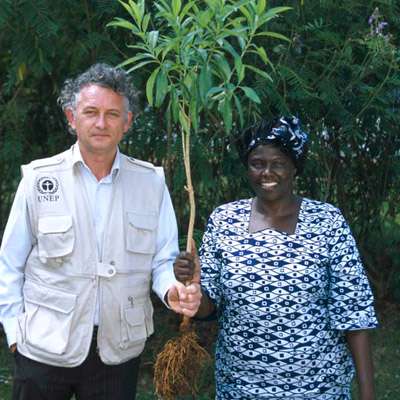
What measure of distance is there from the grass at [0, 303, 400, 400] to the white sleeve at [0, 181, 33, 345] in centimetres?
210

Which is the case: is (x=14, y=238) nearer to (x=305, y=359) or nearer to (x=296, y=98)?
(x=305, y=359)

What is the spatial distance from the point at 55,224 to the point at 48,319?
0.35 metres

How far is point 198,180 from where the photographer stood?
17.5 ft

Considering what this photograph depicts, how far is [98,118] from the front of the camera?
3.17 m

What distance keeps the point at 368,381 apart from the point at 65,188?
1.33m

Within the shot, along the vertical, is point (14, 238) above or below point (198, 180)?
below

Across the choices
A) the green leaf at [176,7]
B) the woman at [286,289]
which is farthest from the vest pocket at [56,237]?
the green leaf at [176,7]

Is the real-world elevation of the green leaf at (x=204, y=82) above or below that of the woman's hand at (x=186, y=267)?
above

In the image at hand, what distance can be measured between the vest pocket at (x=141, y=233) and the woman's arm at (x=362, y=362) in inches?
32.2

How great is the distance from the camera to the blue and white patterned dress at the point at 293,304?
3.24 metres

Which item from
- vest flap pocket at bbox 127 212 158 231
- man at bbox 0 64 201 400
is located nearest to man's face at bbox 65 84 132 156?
man at bbox 0 64 201 400

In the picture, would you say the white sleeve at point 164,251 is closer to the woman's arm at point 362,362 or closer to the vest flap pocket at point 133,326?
the vest flap pocket at point 133,326

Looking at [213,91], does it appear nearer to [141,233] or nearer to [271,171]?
[271,171]

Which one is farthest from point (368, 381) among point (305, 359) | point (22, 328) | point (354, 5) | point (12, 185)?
point (12, 185)
